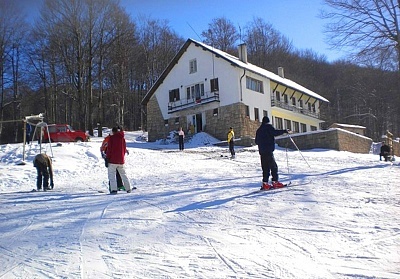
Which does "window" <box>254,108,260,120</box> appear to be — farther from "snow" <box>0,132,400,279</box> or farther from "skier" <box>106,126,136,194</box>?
"skier" <box>106,126,136,194</box>

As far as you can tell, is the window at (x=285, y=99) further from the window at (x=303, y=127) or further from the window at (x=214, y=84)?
the window at (x=214, y=84)

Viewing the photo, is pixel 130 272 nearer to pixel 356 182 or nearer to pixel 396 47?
pixel 356 182

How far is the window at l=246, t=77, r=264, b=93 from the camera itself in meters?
36.6

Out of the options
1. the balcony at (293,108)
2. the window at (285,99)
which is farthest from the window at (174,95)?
the window at (285,99)

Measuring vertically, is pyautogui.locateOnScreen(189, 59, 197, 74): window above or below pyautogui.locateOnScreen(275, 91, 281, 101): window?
above

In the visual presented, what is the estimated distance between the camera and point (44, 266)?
474 cm

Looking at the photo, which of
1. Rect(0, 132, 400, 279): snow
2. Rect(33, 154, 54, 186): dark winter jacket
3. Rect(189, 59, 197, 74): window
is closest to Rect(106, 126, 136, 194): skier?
Rect(0, 132, 400, 279): snow

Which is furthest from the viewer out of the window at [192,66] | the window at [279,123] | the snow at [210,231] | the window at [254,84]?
the window at [279,123]

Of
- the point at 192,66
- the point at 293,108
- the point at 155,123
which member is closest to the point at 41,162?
the point at 192,66

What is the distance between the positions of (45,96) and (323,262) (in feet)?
157

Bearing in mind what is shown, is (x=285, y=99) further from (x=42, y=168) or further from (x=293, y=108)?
(x=42, y=168)

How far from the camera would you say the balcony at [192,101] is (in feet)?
118

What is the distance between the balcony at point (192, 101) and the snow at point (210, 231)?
25.3 m

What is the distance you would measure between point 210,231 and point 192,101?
1255 inches
